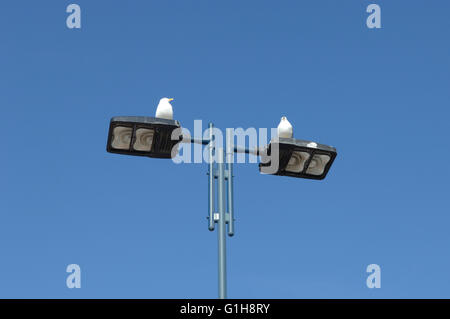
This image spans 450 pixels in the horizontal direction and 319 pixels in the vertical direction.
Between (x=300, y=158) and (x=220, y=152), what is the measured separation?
1.03 meters

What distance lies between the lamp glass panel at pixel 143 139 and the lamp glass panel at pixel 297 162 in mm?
1627

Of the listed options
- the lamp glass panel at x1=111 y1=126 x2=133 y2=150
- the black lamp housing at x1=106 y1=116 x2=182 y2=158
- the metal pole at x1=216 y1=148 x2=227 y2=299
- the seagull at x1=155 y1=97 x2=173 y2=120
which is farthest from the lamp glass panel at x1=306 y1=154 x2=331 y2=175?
the lamp glass panel at x1=111 y1=126 x2=133 y2=150

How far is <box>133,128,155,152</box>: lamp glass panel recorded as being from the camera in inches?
520

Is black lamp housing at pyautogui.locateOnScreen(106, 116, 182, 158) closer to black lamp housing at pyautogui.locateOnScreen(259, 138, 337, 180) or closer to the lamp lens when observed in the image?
black lamp housing at pyautogui.locateOnScreen(259, 138, 337, 180)

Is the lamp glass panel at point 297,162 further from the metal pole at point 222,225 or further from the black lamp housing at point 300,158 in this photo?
the metal pole at point 222,225

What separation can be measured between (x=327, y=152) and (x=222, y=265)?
198 cm

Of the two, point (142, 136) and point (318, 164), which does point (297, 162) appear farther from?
point (142, 136)

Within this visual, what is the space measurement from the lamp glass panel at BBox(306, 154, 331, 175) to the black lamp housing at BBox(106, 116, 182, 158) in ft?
5.23

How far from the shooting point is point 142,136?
13.3 meters

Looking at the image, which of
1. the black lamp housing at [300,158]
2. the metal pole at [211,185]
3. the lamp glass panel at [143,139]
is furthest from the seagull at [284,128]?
the lamp glass panel at [143,139]

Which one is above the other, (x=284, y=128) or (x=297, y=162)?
(x=284, y=128)

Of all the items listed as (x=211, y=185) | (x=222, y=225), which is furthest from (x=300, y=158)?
(x=222, y=225)

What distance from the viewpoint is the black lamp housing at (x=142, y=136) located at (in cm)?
1309
